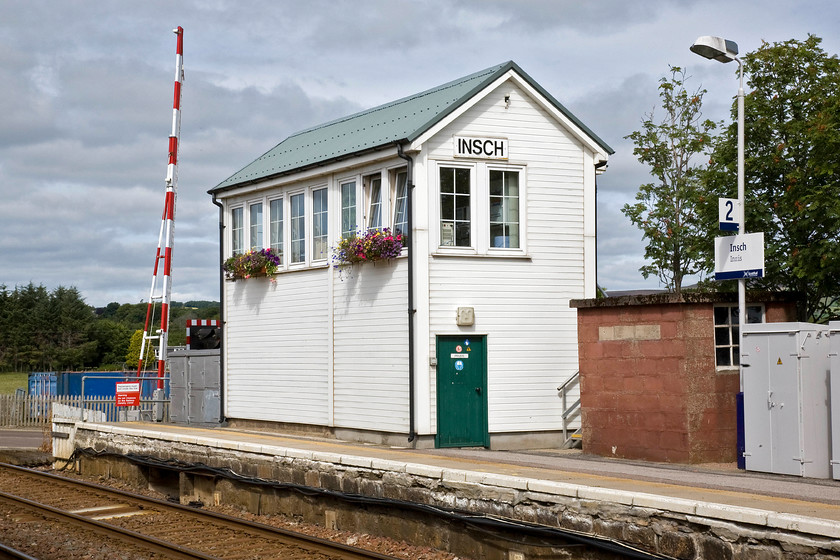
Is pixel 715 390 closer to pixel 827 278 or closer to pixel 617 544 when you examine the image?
pixel 827 278

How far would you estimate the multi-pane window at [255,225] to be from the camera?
897 inches

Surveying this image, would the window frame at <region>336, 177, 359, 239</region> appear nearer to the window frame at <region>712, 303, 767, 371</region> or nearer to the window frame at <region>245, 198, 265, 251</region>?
the window frame at <region>245, 198, 265, 251</region>

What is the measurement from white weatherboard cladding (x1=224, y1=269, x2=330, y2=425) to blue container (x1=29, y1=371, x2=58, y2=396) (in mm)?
20464

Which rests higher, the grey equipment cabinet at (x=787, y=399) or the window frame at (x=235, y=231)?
the window frame at (x=235, y=231)

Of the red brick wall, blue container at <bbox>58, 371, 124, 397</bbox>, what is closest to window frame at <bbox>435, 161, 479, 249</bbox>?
the red brick wall

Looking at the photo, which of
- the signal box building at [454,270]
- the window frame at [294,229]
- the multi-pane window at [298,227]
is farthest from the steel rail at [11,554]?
the multi-pane window at [298,227]

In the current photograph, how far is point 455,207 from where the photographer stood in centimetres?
1838

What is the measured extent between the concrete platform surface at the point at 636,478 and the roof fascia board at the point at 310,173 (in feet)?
16.9

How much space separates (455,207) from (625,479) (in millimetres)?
7687

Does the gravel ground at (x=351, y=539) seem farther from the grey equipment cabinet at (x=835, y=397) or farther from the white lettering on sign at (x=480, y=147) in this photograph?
the white lettering on sign at (x=480, y=147)

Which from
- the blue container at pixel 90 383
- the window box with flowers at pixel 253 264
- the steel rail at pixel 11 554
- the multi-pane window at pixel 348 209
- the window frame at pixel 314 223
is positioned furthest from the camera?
the blue container at pixel 90 383

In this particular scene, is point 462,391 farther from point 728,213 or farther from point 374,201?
point 728,213

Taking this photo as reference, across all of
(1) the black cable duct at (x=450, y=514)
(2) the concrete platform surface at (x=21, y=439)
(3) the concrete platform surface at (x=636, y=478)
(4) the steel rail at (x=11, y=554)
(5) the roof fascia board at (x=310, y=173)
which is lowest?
(2) the concrete platform surface at (x=21, y=439)

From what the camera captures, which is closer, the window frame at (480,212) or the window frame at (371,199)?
the window frame at (480,212)
